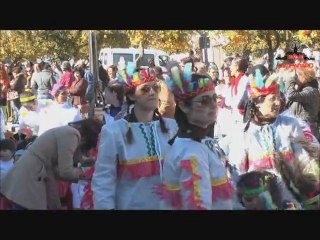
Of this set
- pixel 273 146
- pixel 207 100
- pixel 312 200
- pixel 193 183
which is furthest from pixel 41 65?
pixel 312 200

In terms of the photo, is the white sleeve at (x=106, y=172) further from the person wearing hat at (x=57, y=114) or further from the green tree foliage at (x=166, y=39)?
the green tree foliage at (x=166, y=39)

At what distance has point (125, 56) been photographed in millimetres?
4859

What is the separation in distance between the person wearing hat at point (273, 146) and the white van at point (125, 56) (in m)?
0.65

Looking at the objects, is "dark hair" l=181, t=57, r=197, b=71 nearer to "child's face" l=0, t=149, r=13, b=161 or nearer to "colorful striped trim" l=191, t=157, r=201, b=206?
"colorful striped trim" l=191, t=157, r=201, b=206

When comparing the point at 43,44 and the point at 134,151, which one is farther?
the point at 43,44

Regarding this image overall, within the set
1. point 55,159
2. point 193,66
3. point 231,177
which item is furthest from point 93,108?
point 231,177

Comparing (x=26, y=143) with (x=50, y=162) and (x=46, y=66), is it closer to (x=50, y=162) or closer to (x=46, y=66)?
(x=50, y=162)

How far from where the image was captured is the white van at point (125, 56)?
486 centimetres

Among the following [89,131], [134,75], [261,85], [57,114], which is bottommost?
[89,131]

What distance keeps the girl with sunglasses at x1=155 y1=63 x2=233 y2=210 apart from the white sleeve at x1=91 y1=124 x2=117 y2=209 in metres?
0.33

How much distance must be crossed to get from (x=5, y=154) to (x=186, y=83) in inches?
54.0

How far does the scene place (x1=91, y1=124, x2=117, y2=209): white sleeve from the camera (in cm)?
478

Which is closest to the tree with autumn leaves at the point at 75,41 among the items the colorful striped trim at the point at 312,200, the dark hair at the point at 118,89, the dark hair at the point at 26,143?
the dark hair at the point at 118,89

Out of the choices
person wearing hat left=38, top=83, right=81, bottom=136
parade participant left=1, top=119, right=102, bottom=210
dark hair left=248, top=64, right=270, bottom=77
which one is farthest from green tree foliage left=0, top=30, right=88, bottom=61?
dark hair left=248, top=64, right=270, bottom=77
